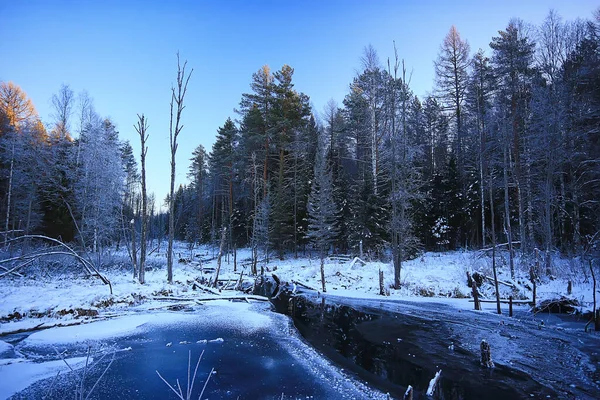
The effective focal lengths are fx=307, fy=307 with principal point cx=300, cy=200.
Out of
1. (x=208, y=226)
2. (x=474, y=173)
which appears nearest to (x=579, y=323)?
(x=474, y=173)

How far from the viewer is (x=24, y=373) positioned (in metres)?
5.56

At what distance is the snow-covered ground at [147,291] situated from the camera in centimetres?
822

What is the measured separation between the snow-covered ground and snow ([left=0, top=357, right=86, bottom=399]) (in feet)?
0.05

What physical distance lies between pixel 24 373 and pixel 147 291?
8.14 metres

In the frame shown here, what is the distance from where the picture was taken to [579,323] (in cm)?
969

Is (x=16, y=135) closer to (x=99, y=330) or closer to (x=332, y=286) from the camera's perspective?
(x=99, y=330)

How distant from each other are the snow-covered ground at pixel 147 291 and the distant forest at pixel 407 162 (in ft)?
6.21

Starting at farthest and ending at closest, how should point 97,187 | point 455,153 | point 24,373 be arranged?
point 455,153
point 97,187
point 24,373

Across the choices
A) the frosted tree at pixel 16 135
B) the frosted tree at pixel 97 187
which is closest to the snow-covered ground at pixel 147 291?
the frosted tree at pixel 97 187

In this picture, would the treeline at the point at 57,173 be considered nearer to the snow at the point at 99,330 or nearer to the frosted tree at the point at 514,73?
the snow at the point at 99,330

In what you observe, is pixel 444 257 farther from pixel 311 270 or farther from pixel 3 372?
pixel 3 372

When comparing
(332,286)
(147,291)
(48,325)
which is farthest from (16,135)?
(332,286)

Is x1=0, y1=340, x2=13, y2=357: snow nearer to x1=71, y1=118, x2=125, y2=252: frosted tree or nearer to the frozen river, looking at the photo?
the frozen river

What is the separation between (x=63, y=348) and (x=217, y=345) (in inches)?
134
